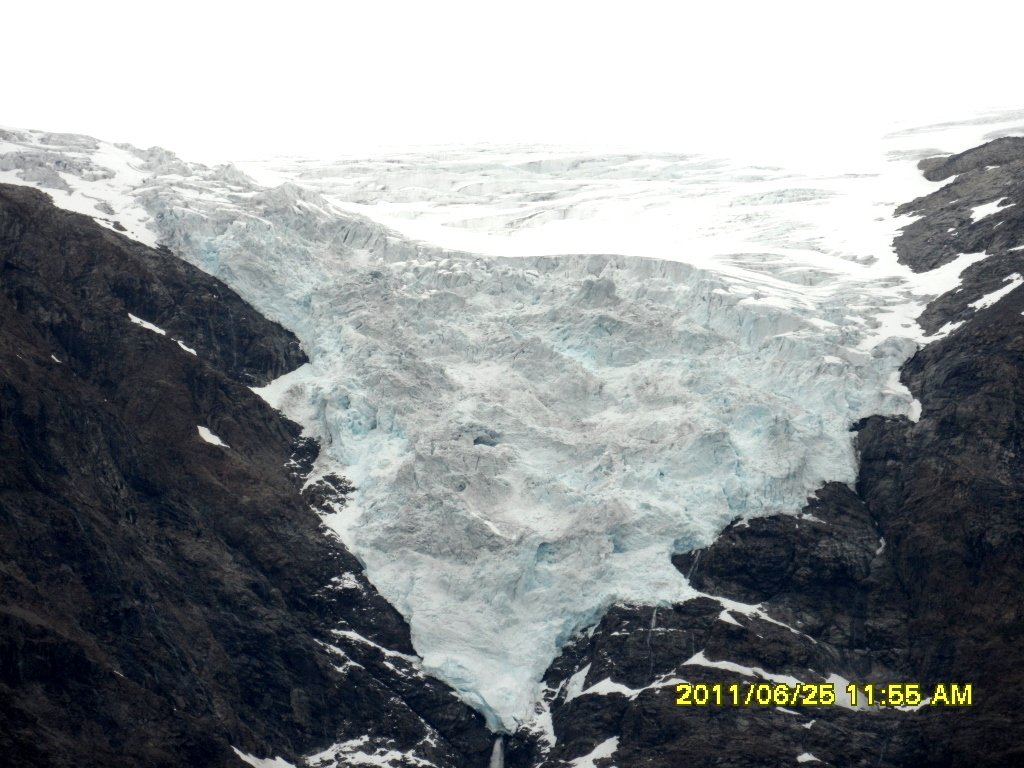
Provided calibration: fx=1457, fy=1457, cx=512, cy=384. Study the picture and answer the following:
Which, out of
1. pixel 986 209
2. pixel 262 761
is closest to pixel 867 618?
pixel 262 761

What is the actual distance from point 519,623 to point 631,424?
14.4 metres

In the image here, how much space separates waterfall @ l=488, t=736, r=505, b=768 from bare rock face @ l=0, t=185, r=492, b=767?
68cm

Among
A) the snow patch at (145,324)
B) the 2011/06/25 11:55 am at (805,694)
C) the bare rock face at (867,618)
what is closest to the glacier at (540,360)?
the bare rock face at (867,618)

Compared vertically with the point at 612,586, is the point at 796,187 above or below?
above

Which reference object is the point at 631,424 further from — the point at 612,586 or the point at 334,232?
the point at 334,232

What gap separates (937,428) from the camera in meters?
78.9

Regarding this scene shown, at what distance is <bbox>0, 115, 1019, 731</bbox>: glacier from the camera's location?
249 feet

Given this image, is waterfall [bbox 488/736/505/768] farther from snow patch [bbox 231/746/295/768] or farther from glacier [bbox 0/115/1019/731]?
snow patch [bbox 231/746/295/768]

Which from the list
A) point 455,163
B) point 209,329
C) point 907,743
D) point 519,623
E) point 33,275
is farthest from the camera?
point 455,163

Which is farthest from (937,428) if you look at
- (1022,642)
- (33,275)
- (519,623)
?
(33,275)

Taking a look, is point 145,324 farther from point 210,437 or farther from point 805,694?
point 805,694

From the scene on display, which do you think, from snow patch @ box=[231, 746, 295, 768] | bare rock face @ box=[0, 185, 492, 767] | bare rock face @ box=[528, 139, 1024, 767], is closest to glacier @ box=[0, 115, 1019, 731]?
bare rock face @ box=[528, 139, 1024, 767]

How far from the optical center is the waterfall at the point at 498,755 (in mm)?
71000

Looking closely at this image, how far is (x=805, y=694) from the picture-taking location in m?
69.1
